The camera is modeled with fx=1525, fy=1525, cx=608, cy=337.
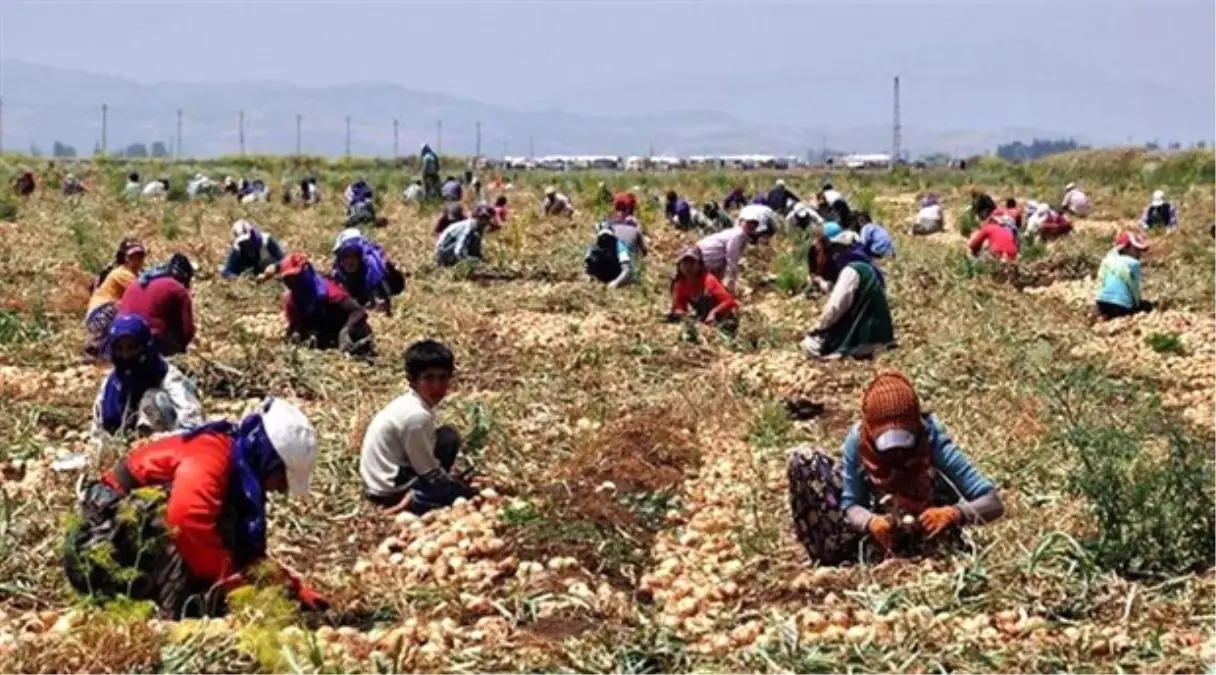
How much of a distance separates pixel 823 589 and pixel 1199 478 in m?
1.30

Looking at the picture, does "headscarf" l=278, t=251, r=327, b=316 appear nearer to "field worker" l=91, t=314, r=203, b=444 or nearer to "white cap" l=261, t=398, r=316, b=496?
"field worker" l=91, t=314, r=203, b=444

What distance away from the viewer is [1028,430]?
23.8 feet

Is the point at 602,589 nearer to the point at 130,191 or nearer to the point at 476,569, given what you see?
the point at 476,569

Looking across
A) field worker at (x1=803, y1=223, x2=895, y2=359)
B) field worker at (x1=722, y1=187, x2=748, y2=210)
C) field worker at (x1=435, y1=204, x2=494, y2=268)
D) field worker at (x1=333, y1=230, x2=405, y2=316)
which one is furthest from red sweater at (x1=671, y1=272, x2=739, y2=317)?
field worker at (x1=722, y1=187, x2=748, y2=210)

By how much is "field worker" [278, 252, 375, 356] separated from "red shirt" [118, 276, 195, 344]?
1.03 m

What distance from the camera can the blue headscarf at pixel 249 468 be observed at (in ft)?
15.5

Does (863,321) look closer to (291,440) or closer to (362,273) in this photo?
(362,273)

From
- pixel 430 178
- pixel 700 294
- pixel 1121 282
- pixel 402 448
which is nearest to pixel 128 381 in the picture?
pixel 402 448

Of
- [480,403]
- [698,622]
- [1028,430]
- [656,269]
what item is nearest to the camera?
[698,622]

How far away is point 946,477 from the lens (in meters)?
5.52

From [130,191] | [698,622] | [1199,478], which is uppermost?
[130,191]

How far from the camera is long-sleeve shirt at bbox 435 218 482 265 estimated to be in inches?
606

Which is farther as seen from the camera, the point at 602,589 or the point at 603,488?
the point at 603,488

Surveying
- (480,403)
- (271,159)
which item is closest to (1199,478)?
(480,403)
